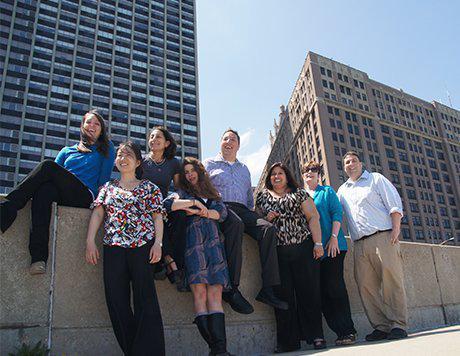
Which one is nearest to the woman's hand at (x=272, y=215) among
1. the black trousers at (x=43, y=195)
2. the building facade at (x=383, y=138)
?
the black trousers at (x=43, y=195)

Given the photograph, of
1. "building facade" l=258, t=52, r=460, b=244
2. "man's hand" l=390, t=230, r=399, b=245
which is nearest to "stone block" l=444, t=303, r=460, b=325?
"man's hand" l=390, t=230, r=399, b=245

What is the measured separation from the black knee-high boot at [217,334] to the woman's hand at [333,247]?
5.18 ft

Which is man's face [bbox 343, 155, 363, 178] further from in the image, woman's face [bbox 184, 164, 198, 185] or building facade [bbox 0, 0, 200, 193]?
building facade [bbox 0, 0, 200, 193]

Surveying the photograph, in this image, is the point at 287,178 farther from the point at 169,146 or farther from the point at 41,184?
the point at 41,184

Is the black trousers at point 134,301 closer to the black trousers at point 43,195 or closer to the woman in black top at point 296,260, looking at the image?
the black trousers at point 43,195

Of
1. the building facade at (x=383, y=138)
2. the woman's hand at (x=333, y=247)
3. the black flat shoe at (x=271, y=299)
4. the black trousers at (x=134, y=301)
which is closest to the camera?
the black trousers at (x=134, y=301)

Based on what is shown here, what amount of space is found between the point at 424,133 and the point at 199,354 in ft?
265

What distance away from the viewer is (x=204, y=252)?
131 inches

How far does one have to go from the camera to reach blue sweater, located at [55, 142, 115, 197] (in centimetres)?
367

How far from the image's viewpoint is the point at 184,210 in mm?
3488

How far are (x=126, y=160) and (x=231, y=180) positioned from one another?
1278 mm

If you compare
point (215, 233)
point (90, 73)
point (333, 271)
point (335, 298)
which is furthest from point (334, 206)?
point (90, 73)

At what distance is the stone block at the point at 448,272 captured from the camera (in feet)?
19.1

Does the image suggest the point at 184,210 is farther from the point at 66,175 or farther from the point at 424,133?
the point at 424,133
